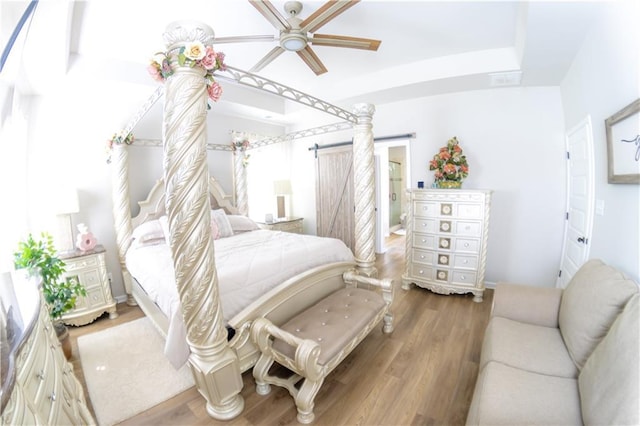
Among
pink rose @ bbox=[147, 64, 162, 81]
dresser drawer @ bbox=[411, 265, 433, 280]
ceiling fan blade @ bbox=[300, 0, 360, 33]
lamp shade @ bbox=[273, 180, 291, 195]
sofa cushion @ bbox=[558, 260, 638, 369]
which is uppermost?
ceiling fan blade @ bbox=[300, 0, 360, 33]

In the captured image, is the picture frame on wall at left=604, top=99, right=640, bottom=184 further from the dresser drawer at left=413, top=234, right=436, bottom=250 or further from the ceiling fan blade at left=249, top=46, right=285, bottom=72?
the ceiling fan blade at left=249, top=46, right=285, bottom=72

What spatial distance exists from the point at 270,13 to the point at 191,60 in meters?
0.67

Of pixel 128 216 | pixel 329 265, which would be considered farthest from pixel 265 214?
pixel 329 265

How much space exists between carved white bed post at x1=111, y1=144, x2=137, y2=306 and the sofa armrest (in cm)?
403

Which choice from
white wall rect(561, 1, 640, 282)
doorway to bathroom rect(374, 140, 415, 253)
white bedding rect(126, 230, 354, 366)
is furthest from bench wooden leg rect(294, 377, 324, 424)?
doorway to bathroom rect(374, 140, 415, 253)

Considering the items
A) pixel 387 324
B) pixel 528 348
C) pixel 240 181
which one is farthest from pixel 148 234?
pixel 528 348

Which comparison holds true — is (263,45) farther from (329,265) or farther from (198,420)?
(198,420)

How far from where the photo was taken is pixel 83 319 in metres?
2.78

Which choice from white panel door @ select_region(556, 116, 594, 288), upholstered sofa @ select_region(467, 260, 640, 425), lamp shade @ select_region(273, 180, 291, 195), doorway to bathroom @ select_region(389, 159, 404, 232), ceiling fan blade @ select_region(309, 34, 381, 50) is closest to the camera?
upholstered sofa @ select_region(467, 260, 640, 425)

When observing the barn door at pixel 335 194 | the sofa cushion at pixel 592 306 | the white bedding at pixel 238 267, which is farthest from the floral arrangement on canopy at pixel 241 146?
the sofa cushion at pixel 592 306

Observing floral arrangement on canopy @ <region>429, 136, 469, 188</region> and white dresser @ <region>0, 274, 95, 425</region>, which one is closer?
white dresser @ <region>0, 274, 95, 425</region>

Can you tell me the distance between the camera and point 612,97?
1.70 metres

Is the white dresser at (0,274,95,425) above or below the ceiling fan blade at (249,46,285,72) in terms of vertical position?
below

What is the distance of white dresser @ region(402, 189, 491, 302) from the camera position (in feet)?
9.86
